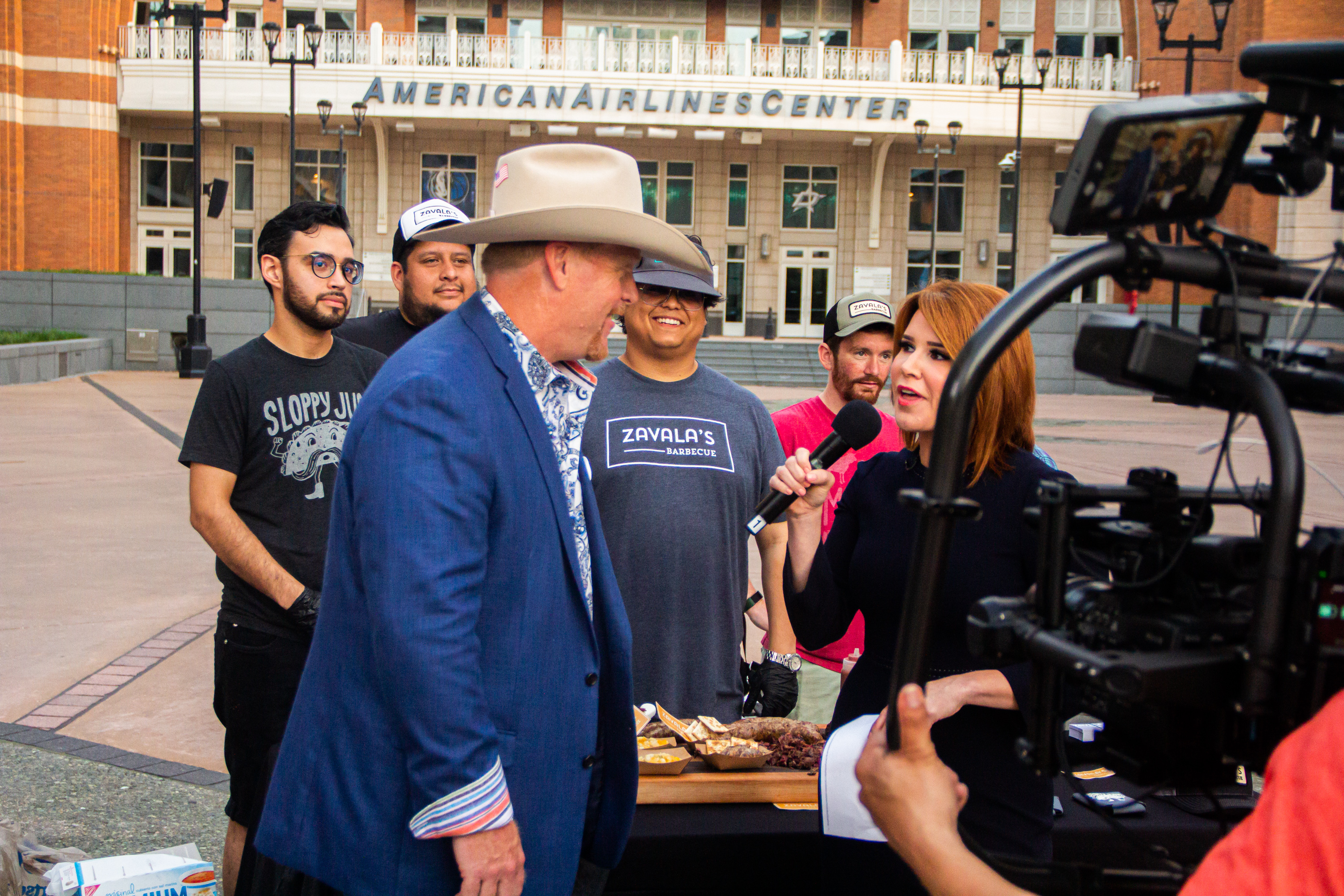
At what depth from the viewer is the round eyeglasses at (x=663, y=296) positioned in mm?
3764

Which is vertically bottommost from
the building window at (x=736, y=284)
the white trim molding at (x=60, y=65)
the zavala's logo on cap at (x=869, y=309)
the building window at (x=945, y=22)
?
the zavala's logo on cap at (x=869, y=309)

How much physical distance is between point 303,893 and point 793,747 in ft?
4.18

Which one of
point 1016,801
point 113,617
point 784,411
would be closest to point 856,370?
point 784,411

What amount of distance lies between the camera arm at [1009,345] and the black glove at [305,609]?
2.41 m

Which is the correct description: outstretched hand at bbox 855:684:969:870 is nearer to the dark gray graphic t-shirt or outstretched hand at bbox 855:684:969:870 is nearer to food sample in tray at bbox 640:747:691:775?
food sample in tray at bbox 640:747:691:775

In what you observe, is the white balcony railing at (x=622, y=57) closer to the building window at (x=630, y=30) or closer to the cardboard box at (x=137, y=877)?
the building window at (x=630, y=30)

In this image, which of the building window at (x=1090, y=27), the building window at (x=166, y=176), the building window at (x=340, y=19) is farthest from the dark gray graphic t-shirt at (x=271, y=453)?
the building window at (x=1090, y=27)

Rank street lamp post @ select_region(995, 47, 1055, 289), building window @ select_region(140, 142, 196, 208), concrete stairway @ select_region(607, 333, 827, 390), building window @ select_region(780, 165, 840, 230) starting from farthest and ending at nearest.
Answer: building window @ select_region(780, 165, 840, 230) < building window @ select_region(140, 142, 196, 208) < concrete stairway @ select_region(607, 333, 827, 390) < street lamp post @ select_region(995, 47, 1055, 289)

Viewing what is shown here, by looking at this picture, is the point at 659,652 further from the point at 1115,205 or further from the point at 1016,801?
the point at 1115,205

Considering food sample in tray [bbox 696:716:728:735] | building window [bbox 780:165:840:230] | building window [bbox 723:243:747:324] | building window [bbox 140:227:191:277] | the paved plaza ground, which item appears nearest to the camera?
food sample in tray [bbox 696:716:728:735]

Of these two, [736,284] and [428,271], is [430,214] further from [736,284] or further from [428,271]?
[736,284]

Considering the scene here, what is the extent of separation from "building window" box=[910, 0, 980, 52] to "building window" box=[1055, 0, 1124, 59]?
2.62 metres

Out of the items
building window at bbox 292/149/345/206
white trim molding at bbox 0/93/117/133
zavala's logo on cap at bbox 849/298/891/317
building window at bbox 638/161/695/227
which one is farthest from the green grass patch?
zavala's logo on cap at bbox 849/298/891/317

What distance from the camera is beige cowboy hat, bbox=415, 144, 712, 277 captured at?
7.00 ft
